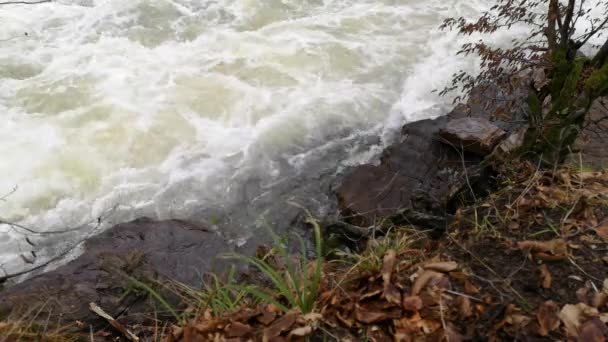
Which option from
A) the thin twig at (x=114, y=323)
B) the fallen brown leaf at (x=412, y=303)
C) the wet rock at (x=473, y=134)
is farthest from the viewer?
the wet rock at (x=473, y=134)

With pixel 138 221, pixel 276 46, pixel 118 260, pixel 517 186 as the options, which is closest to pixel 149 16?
pixel 276 46

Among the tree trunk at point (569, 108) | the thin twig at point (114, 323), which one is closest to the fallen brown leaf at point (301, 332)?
the thin twig at point (114, 323)

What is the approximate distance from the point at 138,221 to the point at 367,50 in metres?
5.53

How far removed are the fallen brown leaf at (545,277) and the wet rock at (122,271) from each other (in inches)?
83.7

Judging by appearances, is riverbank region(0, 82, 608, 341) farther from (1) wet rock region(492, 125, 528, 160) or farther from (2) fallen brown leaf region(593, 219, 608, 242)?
(1) wet rock region(492, 125, 528, 160)

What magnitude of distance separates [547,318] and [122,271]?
11.1ft

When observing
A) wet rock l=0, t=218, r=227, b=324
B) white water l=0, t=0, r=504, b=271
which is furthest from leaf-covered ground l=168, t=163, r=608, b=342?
white water l=0, t=0, r=504, b=271

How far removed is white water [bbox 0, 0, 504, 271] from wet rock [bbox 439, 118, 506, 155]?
1.17 metres

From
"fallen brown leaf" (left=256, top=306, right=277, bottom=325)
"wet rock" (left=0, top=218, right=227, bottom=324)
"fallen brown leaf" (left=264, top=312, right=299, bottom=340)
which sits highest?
"fallen brown leaf" (left=264, top=312, right=299, bottom=340)

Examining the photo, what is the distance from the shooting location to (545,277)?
85.9 inches

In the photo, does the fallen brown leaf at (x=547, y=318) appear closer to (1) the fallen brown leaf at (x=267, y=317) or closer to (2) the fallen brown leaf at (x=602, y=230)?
(2) the fallen brown leaf at (x=602, y=230)

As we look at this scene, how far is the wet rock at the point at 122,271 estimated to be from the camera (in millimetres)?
3520

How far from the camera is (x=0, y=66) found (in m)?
7.79

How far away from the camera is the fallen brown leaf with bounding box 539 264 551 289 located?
7.05ft
